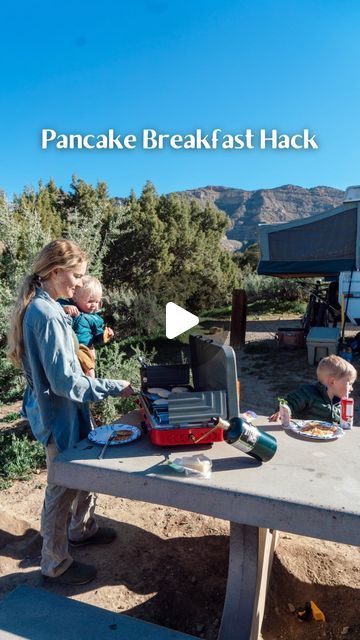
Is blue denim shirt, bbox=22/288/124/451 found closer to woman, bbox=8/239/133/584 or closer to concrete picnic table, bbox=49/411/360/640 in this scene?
woman, bbox=8/239/133/584

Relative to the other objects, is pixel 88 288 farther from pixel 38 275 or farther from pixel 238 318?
pixel 238 318

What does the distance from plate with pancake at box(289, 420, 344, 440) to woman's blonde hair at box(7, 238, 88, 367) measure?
127 centimetres

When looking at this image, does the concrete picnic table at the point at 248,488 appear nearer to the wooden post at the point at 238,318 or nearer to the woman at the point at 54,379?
the woman at the point at 54,379

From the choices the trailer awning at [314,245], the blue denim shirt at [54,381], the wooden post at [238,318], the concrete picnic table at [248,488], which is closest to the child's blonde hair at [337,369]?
the concrete picnic table at [248,488]

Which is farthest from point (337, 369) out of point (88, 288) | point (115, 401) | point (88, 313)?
point (115, 401)

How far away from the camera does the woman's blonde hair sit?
2.08 metres

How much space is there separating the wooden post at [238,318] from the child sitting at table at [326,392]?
287 inches

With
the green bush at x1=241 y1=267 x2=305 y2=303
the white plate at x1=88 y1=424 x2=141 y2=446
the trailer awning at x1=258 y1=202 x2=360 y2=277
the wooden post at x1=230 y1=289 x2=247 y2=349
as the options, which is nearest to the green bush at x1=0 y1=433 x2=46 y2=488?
the white plate at x1=88 y1=424 x2=141 y2=446

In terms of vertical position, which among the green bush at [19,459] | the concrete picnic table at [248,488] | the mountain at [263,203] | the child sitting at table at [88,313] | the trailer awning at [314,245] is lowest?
the green bush at [19,459]

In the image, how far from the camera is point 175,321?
7.14ft

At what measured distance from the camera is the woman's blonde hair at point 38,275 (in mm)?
2076

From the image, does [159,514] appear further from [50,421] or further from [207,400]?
[207,400]

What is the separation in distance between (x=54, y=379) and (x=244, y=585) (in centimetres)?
120

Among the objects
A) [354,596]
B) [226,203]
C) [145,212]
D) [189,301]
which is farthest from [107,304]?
[226,203]
